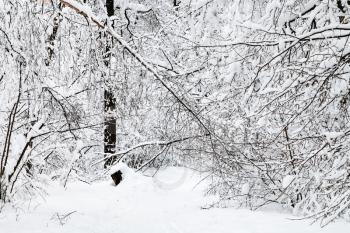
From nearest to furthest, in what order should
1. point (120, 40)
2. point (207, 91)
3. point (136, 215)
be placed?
point (120, 40) → point (207, 91) → point (136, 215)

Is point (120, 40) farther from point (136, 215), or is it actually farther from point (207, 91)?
point (136, 215)

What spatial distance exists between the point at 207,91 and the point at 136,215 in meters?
3.14

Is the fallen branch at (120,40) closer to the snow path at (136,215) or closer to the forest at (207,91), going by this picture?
the forest at (207,91)

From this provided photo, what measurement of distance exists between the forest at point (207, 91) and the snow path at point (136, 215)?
0.06 metres

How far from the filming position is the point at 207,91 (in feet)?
22.7

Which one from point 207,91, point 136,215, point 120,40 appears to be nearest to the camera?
point 120,40

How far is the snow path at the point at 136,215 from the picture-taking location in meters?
6.52

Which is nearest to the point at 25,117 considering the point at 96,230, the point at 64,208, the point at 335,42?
the point at 64,208

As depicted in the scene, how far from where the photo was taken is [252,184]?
30.3 feet

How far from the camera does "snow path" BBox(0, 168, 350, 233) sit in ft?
21.4

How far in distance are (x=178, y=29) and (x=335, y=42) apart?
3.06 metres

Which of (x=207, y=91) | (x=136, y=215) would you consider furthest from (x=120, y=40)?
(x=136, y=215)

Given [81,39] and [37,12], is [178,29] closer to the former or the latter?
[81,39]

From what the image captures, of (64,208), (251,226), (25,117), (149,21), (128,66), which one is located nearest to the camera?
(128,66)
